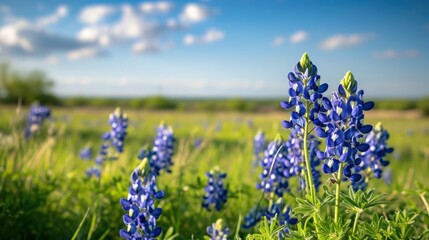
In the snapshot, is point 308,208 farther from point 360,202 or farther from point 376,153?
point 376,153

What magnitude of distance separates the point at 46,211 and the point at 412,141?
43.8ft

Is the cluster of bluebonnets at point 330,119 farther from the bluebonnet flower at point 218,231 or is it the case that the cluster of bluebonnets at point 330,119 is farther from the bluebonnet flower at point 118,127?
the bluebonnet flower at point 118,127

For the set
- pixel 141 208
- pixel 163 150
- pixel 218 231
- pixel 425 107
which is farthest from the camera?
pixel 425 107

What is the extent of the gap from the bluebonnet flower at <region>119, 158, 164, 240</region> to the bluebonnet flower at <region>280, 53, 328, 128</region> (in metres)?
0.90

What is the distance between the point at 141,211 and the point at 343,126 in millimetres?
1275

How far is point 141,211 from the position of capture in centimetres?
236

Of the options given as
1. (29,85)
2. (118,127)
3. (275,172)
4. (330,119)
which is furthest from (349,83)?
(29,85)

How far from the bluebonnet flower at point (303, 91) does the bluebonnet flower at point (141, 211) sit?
0.90 meters

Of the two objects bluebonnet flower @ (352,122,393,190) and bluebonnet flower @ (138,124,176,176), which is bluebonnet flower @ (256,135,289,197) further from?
bluebonnet flower @ (138,124,176,176)

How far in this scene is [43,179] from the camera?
459 cm

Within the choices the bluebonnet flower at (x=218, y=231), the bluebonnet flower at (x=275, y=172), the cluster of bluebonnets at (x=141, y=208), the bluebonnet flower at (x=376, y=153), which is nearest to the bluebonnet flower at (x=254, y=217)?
the bluebonnet flower at (x=275, y=172)

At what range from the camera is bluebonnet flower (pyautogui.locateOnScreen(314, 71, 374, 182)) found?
7.17 feet

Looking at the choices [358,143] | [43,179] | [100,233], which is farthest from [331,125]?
[43,179]

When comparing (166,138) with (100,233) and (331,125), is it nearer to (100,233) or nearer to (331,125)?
(100,233)
